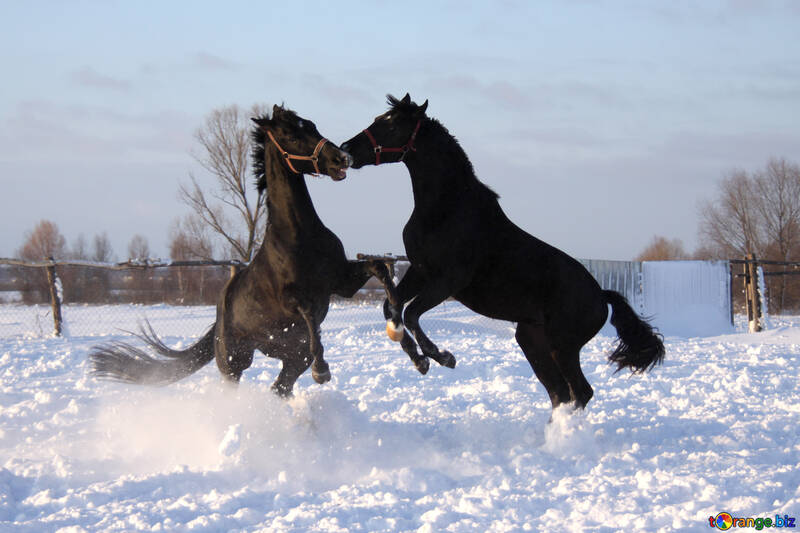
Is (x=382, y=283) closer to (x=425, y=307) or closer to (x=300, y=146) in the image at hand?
(x=425, y=307)

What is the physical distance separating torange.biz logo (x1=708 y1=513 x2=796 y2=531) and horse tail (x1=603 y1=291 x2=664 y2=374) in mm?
2369

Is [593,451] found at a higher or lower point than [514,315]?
lower

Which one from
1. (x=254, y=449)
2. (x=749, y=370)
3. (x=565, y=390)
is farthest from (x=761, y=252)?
(x=254, y=449)

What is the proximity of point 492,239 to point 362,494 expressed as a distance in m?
1.97

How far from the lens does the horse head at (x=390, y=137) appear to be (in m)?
4.34

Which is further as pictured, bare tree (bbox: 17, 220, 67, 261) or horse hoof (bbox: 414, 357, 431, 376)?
bare tree (bbox: 17, 220, 67, 261)

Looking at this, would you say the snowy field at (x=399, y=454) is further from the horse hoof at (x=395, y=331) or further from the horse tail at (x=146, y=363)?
the horse hoof at (x=395, y=331)

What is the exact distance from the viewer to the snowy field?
3.09m

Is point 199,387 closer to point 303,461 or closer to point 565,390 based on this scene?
point 303,461

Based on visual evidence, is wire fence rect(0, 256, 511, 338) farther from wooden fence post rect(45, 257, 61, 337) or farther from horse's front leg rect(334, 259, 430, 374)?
horse's front leg rect(334, 259, 430, 374)

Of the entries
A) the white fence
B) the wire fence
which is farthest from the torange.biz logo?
the white fence

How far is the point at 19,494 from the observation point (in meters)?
3.48

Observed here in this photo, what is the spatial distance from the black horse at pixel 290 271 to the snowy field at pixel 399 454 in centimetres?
41

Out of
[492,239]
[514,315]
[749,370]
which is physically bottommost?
[749,370]
